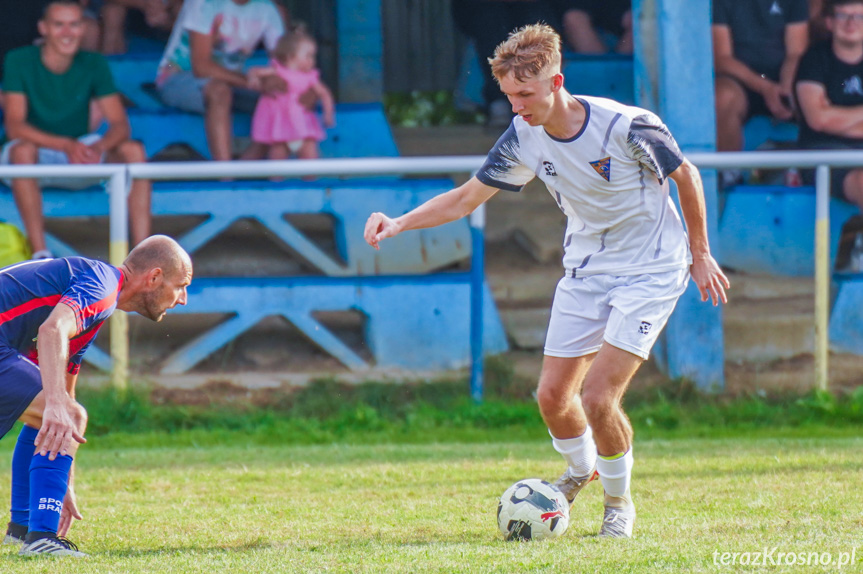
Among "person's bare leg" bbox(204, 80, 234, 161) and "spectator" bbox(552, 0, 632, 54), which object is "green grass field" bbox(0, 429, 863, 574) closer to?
"person's bare leg" bbox(204, 80, 234, 161)

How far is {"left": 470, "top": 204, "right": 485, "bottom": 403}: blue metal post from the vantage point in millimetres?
7535

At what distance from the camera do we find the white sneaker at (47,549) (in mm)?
4118

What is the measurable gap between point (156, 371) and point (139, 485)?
2268 millimetres

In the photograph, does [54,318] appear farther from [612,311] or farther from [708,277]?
[708,277]

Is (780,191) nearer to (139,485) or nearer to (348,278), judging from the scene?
(348,278)

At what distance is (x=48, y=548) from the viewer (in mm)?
4141

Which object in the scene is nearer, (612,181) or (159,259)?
(159,259)

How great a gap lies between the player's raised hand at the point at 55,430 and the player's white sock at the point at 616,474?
6.88ft

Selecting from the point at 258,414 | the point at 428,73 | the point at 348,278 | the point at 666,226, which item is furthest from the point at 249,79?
the point at 666,226

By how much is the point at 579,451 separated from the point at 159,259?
2004mm

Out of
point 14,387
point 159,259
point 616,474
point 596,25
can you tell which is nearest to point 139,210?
point 159,259

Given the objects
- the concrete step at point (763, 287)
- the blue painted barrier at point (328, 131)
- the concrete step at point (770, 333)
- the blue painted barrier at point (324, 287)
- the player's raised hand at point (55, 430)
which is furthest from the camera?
the blue painted barrier at point (328, 131)

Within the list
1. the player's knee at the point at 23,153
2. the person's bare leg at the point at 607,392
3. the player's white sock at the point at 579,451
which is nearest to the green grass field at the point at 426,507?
the player's white sock at the point at 579,451

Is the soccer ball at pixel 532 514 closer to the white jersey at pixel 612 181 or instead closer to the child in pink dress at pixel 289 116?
the white jersey at pixel 612 181
